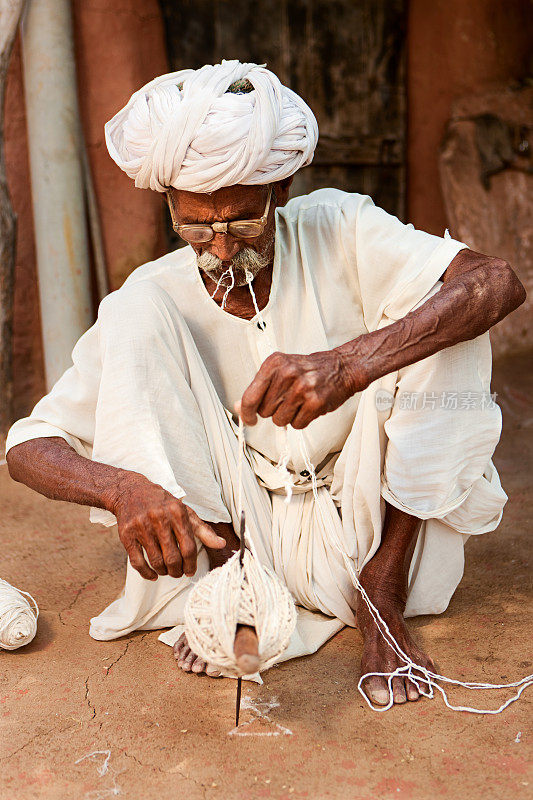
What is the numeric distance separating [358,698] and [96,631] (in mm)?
717

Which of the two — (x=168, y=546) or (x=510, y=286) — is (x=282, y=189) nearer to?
(x=510, y=286)

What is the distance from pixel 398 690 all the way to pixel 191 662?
0.49m

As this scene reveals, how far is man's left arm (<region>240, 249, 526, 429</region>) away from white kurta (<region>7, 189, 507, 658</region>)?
0.09 metres

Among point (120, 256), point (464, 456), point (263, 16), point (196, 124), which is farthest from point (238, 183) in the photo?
point (263, 16)

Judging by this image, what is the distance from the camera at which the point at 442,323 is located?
6.71ft

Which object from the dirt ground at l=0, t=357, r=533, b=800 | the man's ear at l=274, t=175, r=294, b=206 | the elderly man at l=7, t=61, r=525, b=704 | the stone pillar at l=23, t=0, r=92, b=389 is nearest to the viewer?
the dirt ground at l=0, t=357, r=533, b=800

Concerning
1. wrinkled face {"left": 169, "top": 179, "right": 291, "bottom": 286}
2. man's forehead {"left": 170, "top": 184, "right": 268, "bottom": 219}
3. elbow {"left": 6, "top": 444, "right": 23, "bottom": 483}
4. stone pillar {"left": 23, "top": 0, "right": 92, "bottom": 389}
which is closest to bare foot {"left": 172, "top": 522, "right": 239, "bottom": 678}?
elbow {"left": 6, "top": 444, "right": 23, "bottom": 483}

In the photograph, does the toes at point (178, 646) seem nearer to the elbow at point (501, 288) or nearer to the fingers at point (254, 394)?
the fingers at point (254, 394)

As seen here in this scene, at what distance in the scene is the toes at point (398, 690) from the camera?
196cm

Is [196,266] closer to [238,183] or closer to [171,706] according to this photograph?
[238,183]

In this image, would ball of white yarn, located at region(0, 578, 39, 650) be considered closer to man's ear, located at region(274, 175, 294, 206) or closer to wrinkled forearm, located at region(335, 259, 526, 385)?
wrinkled forearm, located at region(335, 259, 526, 385)

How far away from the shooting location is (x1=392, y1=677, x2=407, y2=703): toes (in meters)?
1.96

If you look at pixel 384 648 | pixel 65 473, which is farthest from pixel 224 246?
pixel 384 648

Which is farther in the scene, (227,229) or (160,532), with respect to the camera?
(227,229)
